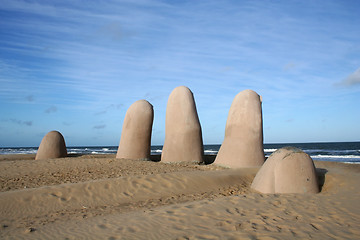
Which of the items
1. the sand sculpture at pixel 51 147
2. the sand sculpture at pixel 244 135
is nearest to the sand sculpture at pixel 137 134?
the sand sculpture at pixel 244 135

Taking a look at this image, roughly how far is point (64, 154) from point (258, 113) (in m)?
9.54

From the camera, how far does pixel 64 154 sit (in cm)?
1431

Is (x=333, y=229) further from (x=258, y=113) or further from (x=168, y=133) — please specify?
(x=168, y=133)

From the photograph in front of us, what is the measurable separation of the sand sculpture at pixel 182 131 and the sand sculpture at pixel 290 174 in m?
4.87

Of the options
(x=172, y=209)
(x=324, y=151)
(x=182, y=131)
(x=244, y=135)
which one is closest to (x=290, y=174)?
(x=172, y=209)

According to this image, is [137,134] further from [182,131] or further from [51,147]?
[51,147]

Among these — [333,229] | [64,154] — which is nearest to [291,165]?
[333,229]

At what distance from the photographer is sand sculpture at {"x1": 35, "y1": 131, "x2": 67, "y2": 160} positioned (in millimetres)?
13711

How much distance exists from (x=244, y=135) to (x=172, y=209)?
5716mm

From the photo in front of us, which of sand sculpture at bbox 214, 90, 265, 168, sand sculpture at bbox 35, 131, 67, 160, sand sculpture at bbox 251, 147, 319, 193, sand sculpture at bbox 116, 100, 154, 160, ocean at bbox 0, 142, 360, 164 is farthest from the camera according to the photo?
ocean at bbox 0, 142, 360, 164

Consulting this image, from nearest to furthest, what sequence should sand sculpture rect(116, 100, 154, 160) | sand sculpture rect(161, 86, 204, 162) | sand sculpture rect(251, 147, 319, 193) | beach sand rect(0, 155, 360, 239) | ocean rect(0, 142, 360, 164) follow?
1. beach sand rect(0, 155, 360, 239)
2. sand sculpture rect(251, 147, 319, 193)
3. sand sculpture rect(161, 86, 204, 162)
4. sand sculpture rect(116, 100, 154, 160)
5. ocean rect(0, 142, 360, 164)

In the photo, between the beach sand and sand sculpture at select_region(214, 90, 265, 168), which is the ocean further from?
the beach sand

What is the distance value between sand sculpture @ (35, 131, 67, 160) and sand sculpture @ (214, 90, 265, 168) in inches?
314

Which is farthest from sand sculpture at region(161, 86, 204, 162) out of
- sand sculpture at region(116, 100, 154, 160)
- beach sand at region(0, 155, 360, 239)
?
beach sand at region(0, 155, 360, 239)
